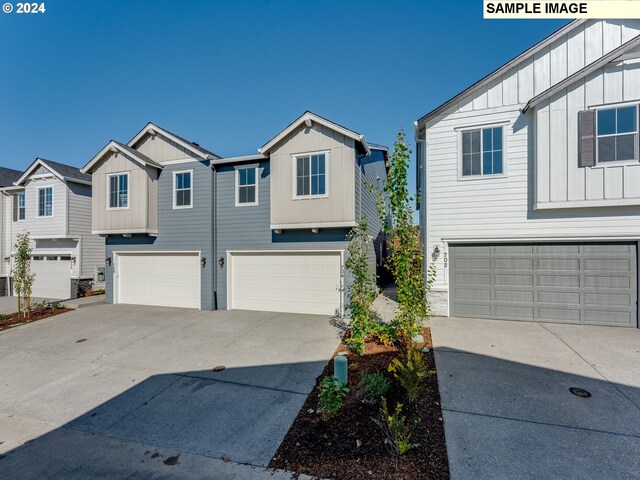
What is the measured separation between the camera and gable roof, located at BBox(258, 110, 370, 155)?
819 centimetres

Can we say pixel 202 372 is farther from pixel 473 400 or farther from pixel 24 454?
pixel 473 400

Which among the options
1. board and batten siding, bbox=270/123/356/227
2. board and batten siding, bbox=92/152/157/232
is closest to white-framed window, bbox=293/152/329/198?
board and batten siding, bbox=270/123/356/227

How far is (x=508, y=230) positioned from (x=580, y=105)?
11.1 ft

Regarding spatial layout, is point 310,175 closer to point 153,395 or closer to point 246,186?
point 246,186

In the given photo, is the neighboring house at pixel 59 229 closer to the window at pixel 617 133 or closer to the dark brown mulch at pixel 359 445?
the dark brown mulch at pixel 359 445

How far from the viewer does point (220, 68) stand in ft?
30.4

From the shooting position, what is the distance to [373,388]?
3.92 m

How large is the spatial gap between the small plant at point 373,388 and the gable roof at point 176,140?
344 inches

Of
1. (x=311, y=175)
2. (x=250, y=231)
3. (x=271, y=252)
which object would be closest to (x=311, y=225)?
(x=311, y=175)

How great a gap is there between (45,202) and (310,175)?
44.0 ft

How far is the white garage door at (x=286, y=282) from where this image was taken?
29.1ft

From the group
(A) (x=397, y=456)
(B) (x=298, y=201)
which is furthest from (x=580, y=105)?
(A) (x=397, y=456)

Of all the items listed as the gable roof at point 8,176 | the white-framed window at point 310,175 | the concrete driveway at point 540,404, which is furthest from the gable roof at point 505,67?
the gable roof at point 8,176

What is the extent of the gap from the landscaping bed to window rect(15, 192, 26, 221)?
253 inches
